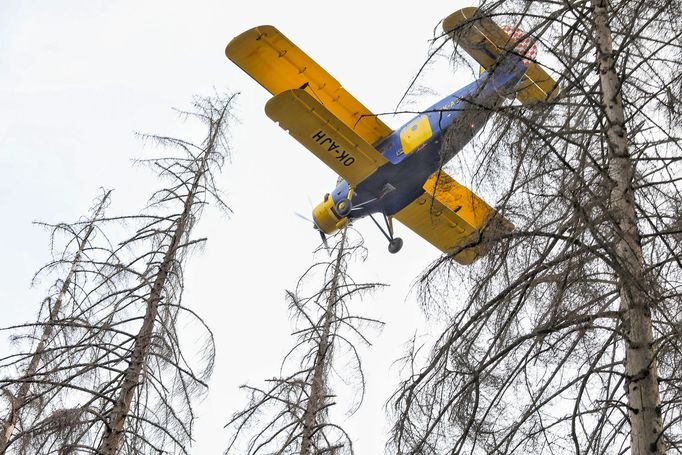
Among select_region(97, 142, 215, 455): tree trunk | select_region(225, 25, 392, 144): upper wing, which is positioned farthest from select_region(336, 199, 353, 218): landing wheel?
select_region(97, 142, 215, 455): tree trunk

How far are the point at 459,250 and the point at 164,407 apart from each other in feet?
14.2

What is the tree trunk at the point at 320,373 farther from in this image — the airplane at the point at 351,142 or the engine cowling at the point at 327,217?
the engine cowling at the point at 327,217

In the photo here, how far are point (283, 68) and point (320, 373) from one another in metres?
5.75

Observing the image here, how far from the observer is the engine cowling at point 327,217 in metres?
15.7

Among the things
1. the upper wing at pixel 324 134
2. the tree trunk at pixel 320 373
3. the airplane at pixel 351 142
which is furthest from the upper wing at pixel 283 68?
the tree trunk at pixel 320 373

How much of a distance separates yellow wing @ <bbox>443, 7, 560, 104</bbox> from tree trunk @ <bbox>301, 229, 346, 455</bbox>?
482 cm

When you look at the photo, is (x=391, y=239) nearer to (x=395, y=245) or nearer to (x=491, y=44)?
(x=395, y=245)

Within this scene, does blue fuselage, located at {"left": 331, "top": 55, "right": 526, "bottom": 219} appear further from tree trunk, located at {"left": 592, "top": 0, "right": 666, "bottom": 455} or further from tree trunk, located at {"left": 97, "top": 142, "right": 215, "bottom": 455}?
tree trunk, located at {"left": 592, "top": 0, "right": 666, "bottom": 455}

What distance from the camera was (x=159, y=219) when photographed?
8.98 meters

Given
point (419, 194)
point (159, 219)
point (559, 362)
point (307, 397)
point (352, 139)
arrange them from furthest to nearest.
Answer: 1. point (419, 194)
2. point (352, 139)
3. point (307, 397)
4. point (159, 219)
5. point (559, 362)

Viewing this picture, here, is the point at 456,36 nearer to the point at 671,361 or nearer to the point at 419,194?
the point at 671,361

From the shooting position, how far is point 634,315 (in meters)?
4.56

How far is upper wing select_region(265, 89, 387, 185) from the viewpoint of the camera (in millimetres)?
12742

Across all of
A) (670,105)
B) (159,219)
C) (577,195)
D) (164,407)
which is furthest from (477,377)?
(159,219)
